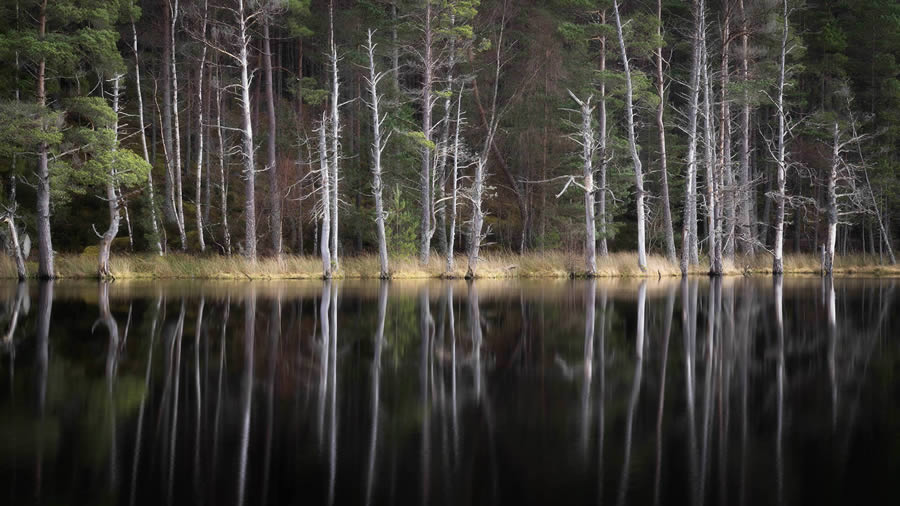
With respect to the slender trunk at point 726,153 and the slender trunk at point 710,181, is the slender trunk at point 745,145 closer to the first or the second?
the slender trunk at point 726,153

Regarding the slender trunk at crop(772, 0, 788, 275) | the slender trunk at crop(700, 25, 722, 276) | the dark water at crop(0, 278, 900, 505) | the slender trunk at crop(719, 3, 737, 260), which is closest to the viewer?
the dark water at crop(0, 278, 900, 505)

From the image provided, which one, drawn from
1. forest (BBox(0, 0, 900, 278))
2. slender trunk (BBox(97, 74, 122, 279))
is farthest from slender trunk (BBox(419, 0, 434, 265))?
slender trunk (BBox(97, 74, 122, 279))

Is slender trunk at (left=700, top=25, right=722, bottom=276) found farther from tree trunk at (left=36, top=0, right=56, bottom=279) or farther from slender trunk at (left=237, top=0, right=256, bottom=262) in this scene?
tree trunk at (left=36, top=0, right=56, bottom=279)

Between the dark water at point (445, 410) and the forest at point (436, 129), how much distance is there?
16.1 m

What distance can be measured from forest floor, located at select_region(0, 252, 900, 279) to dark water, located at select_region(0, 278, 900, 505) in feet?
50.3

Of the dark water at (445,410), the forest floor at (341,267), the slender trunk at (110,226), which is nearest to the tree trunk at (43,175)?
the slender trunk at (110,226)

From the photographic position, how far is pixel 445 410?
22.6ft

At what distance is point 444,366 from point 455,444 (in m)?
3.80

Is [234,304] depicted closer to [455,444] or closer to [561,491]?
[455,444]

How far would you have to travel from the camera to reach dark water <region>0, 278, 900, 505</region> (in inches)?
187

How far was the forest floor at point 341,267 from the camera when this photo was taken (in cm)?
2981

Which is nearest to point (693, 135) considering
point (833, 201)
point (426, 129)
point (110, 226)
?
point (833, 201)

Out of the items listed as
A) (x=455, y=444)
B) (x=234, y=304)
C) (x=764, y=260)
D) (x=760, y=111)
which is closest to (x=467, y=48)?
(x=764, y=260)

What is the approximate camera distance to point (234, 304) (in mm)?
17859
